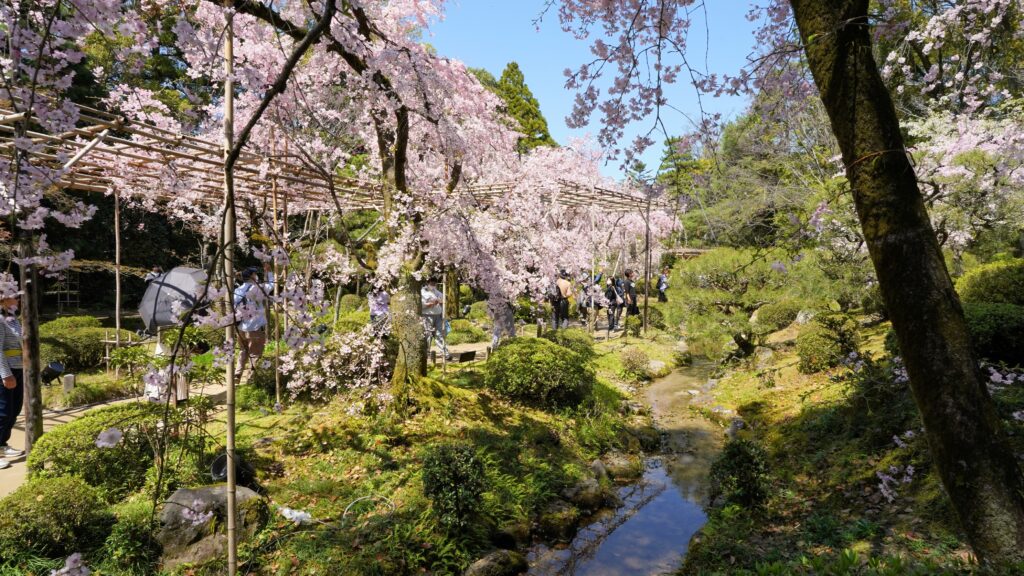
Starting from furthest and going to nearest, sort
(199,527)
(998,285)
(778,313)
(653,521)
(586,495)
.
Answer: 1. (778,313)
2. (998,285)
3. (586,495)
4. (653,521)
5. (199,527)

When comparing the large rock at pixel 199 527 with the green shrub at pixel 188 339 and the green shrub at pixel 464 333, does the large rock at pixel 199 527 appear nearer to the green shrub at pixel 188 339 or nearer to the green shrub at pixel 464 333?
the green shrub at pixel 188 339

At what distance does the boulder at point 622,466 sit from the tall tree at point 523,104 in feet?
77.4

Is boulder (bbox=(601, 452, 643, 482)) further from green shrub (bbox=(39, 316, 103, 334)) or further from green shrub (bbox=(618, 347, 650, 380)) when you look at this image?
green shrub (bbox=(39, 316, 103, 334))

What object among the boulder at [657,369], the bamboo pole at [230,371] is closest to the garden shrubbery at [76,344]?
the bamboo pole at [230,371]

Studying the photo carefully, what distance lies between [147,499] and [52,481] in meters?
0.74

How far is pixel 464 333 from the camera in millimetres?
15602

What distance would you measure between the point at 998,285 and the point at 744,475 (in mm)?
5791

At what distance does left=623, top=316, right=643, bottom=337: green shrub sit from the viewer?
16594 mm

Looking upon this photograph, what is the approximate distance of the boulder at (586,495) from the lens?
616cm

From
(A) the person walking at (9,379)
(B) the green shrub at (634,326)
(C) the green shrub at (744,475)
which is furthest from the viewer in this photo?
(B) the green shrub at (634,326)

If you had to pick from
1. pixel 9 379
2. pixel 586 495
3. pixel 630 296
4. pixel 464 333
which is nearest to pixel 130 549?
pixel 9 379

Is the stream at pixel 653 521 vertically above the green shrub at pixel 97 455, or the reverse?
the green shrub at pixel 97 455

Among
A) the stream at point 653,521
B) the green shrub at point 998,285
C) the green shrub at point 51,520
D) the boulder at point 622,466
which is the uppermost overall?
the green shrub at point 998,285

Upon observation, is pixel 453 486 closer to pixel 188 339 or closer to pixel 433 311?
pixel 188 339
